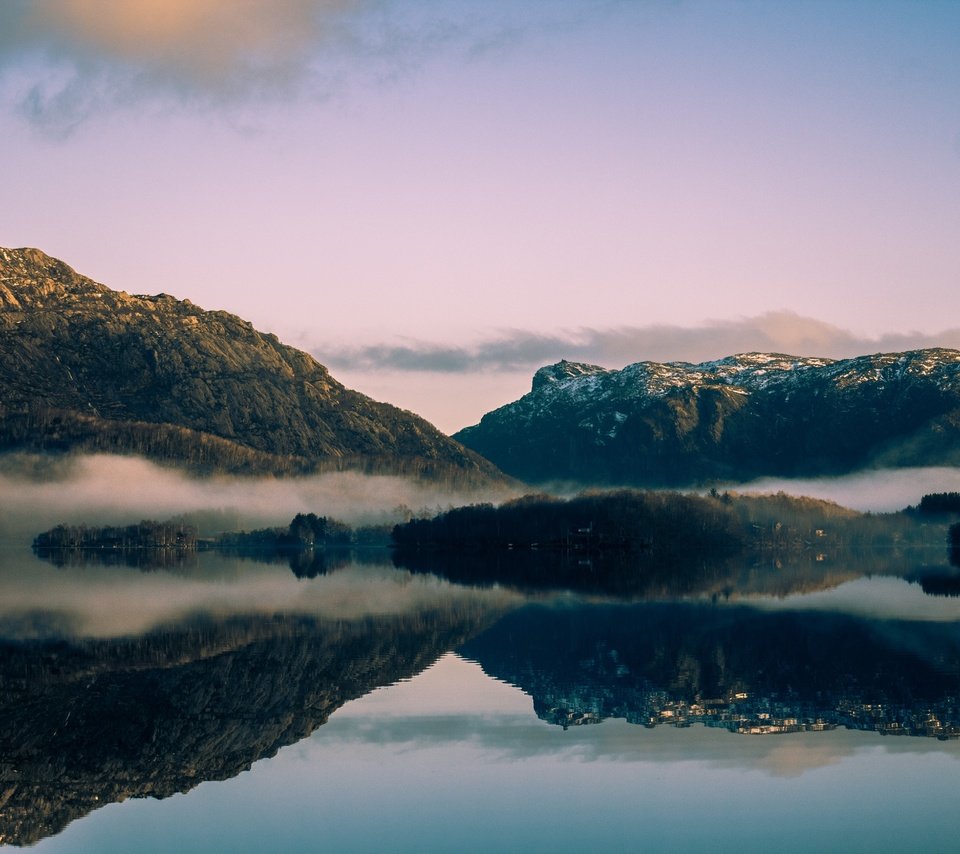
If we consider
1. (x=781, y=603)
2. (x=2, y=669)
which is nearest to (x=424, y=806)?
(x=2, y=669)

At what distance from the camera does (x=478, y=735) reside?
42.5 m

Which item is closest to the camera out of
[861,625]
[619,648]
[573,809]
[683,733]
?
[573,809]

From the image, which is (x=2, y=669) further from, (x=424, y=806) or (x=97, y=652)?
(x=424, y=806)

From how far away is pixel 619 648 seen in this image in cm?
6719

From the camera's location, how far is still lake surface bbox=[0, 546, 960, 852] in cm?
3041

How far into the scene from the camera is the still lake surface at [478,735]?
99.8 ft

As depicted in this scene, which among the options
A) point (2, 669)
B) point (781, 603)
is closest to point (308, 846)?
point (2, 669)

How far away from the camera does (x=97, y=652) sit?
2467 inches

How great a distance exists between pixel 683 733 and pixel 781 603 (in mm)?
66148

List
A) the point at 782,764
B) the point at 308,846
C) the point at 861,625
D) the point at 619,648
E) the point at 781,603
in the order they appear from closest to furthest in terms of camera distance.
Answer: the point at 308,846 → the point at 782,764 → the point at 619,648 → the point at 861,625 → the point at 781,603

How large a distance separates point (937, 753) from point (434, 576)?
438 feet

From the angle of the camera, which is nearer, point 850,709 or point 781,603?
point 850,709

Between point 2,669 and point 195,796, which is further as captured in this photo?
point 2,669

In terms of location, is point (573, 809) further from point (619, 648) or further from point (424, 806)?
point (619, 648)
